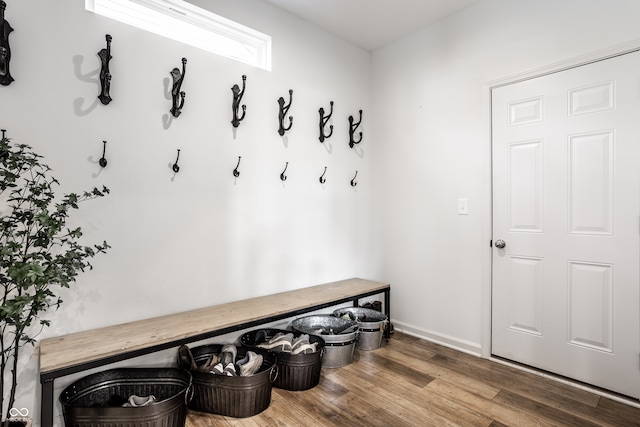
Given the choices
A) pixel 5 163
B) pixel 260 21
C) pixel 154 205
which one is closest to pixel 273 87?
Answer: pixel 260 21

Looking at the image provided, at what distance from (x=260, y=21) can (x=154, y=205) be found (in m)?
1.58

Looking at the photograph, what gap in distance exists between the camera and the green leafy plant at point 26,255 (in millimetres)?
1347

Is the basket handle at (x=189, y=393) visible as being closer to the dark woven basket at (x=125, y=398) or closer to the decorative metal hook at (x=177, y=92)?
the dark woven basket at (x=125, y=398)

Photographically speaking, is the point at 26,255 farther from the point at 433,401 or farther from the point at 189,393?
the point at 433,401

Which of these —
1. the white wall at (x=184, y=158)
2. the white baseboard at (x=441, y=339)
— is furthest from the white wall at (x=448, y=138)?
the white wall at (x=184, y=158)

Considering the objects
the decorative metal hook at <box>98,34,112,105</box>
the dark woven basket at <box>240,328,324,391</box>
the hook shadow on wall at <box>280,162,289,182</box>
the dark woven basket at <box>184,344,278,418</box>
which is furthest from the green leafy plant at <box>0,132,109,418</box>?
the hook shadow on wall at <box>280,162,289,182</box>

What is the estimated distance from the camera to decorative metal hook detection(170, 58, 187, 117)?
2139 millimetres

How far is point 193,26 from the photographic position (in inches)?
92.9

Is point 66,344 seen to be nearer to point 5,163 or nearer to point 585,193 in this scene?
point 5,163

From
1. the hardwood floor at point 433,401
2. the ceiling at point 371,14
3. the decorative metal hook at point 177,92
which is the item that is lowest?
the hardwood floor at point 433,401

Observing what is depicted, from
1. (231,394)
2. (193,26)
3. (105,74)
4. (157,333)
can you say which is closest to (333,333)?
(231,394)

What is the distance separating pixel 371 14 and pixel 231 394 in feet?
9.53

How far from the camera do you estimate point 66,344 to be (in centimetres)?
168

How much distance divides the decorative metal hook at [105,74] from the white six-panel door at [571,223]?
2.54 meters
